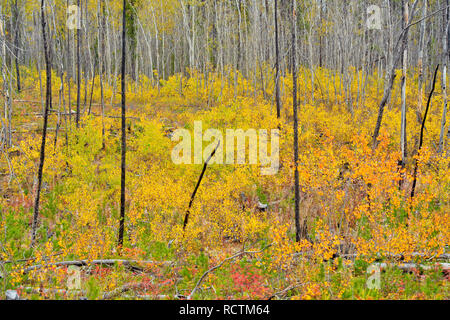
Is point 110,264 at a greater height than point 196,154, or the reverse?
point 196,154

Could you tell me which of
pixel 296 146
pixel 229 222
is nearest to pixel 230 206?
pixel 229 222

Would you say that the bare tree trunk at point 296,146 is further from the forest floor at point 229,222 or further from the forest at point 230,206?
the forest floor at point 229,222

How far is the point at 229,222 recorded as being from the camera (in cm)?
965

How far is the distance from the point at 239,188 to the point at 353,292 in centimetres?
620

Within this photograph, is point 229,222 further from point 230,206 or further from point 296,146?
point 296,146

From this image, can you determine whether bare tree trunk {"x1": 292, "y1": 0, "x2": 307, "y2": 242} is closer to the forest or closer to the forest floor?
the forest

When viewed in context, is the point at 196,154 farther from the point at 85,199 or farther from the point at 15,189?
the point at 15,189

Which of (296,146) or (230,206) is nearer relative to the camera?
(296,146)

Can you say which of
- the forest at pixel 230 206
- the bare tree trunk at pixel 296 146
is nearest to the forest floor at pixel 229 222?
the forest at pixel 230 206

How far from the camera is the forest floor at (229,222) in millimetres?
6445

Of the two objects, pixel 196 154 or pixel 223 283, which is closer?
pixel 223 283
